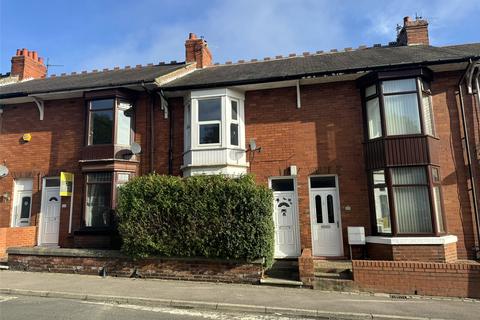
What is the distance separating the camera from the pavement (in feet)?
21.2

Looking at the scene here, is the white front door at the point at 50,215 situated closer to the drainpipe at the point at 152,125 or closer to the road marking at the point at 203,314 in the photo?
the drainpipe at the point at 152,125

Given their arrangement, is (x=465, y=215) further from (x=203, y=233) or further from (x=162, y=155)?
(x=162, y=155)

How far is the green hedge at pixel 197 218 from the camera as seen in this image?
28.1 ft

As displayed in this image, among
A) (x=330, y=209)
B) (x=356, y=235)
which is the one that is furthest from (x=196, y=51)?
(x=356, y=235)

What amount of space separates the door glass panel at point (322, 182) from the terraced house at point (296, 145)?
0.03m

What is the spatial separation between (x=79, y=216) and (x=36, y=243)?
5.93 feet

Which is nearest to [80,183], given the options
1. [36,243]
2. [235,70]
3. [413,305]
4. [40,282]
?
[36,243]

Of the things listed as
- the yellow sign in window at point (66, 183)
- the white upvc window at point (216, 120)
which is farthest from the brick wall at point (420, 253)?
the yellow sign in window at point (66, 183)

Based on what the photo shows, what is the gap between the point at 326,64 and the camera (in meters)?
11.6

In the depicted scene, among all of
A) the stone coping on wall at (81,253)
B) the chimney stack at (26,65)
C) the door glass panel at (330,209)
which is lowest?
the stone coping on wall at (81,253)

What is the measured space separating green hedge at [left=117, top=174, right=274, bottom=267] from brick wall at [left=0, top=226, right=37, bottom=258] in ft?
14.4

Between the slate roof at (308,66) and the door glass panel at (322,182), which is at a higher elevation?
the slate roof at (308,66)

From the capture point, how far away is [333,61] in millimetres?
11969

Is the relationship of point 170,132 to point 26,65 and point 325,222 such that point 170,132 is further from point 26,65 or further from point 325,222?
point 26,65
